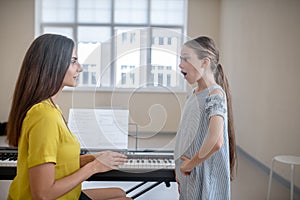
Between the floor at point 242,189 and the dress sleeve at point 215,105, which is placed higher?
the dress sleeve at point 215,105

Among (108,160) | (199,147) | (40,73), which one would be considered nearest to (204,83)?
(199,147)

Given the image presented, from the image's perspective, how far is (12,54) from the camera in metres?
6.01

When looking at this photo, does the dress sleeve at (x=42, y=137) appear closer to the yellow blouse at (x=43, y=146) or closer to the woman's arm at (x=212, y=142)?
the yellow blouse at (x=43, y=146)

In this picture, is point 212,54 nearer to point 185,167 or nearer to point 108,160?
point 185,167

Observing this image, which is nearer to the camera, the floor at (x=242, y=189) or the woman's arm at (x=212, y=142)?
the woman's arm at (x=212, y=142)

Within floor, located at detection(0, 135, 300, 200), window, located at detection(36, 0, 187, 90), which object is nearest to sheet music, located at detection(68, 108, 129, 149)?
window, located at detection(36, 0, 187, 90)

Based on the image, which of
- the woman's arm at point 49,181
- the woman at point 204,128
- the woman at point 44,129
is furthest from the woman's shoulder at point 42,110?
the woman at point 204,128

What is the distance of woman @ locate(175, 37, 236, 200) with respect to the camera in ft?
3.69

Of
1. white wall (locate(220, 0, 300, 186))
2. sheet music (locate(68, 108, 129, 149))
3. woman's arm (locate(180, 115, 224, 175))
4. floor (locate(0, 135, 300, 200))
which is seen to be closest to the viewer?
woman's arm (locate(180, 115, 224, 175))

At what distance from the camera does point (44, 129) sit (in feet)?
3.16

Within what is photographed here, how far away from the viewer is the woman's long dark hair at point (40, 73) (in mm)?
1024

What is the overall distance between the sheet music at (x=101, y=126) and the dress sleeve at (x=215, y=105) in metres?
0.35

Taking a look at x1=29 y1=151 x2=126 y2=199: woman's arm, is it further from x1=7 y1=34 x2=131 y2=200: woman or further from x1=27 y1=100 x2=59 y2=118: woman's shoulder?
x1=27 y1=100 x2=59 y2=118: woman's shoulder

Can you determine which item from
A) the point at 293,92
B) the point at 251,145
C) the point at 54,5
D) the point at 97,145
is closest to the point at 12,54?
the point at 54,5
